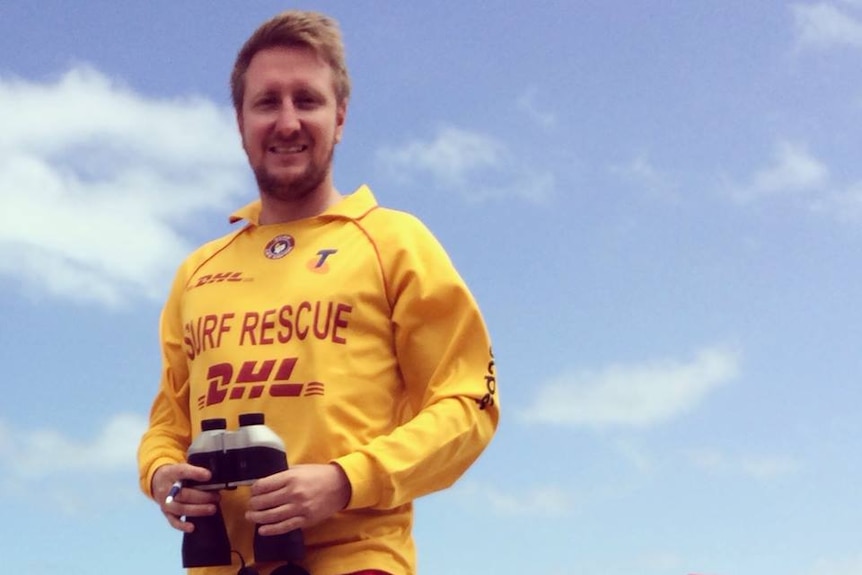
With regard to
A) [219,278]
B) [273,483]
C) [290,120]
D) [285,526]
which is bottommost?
[285,526]

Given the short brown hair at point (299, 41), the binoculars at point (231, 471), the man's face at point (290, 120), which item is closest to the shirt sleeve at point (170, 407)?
the binoculars at point (231, 471)

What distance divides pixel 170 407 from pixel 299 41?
1280mm

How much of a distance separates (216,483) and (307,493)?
305 mm

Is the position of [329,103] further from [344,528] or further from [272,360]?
[344,528]

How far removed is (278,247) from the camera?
12.4 feet

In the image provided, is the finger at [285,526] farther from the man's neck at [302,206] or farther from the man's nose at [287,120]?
the man's nose at [287,120]

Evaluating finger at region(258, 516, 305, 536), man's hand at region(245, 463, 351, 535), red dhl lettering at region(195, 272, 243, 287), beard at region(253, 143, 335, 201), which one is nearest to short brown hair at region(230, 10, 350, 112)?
beard at region(253, 143, 335, 201)

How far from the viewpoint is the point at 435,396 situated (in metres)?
3.49

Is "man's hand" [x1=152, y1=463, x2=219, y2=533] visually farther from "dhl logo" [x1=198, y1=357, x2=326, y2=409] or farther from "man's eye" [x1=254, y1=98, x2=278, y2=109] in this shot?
"man's eye" [x1=254, y1=98, x2=278, y2=109]

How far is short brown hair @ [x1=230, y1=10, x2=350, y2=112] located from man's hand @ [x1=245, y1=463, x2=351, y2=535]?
51.0 inches

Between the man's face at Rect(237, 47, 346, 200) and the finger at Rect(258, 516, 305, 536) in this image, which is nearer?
the finger at Rect(258, 516, 305, 536)

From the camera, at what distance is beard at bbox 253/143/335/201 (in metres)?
3.76

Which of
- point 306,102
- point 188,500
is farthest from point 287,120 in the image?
point 188,500

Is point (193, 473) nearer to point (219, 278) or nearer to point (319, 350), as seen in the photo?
point (319, 350)
